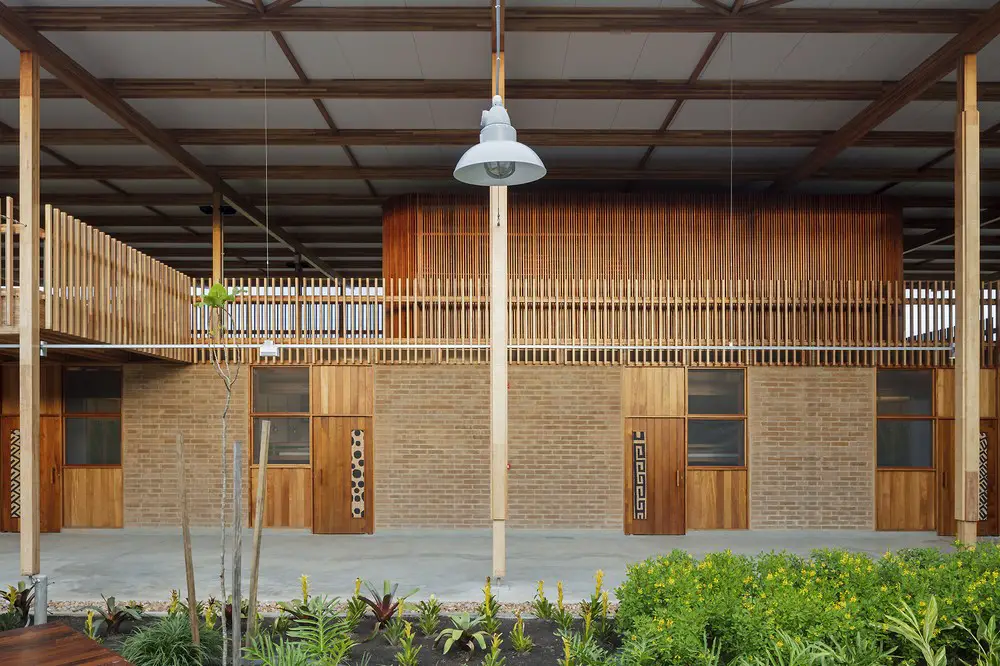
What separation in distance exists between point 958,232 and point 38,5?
10147 millimetres

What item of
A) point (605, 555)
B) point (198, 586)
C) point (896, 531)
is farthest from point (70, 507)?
point (896, 531)

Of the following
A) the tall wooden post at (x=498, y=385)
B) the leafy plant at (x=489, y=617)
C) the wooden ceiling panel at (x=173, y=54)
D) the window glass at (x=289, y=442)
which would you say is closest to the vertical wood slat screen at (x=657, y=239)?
the window glass at (x=289, y=442)

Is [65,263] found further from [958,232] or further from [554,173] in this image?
[958,232]

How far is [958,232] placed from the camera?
812cm

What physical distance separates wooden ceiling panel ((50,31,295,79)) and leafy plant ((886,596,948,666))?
7.96 metres

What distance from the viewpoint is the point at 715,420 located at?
36.7 feet

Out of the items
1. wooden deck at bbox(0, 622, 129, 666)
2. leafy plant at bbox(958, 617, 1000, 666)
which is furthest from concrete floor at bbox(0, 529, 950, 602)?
leafy plant at bbox(958, 617, 1000, 666)

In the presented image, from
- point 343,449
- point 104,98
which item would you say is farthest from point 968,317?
point 104,98

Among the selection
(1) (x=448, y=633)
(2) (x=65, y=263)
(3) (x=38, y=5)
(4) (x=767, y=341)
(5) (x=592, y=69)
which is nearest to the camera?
(1) (x=448, y=633)

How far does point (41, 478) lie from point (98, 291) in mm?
4515

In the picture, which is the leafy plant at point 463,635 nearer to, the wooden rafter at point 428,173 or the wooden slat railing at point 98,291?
the wooden slat railing at point 98,291

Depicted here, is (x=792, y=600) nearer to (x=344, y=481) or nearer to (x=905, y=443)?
(x=344, y=481)

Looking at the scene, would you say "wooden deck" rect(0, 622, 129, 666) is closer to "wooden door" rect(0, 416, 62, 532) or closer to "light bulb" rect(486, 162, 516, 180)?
"light bulb" rect(486, 162, 516, 180)

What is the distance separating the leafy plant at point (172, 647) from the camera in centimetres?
506
